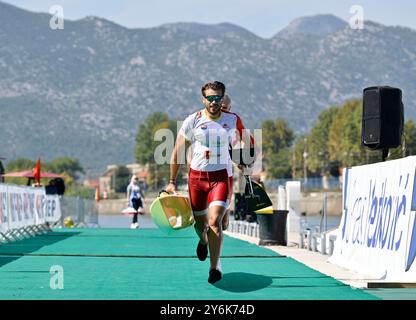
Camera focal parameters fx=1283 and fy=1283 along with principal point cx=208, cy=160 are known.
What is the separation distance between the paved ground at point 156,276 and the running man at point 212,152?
611mm

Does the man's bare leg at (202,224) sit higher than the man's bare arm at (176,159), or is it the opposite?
the man's bare arm at (176,159)

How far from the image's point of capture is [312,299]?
12086mm

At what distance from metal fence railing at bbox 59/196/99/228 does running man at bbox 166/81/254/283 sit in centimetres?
2895

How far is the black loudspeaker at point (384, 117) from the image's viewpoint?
18.9 meters

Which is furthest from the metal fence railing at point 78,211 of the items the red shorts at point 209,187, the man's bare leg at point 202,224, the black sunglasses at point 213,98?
the black sunglasses at point 213,98

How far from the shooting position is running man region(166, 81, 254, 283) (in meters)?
13.9

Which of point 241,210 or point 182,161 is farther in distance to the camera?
point 241,210

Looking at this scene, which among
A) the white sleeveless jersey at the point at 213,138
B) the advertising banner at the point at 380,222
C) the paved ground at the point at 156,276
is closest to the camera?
the paved ground at the point at 156,276

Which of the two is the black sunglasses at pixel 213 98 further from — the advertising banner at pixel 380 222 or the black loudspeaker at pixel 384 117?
the black loudspeaker at pixel 384 117

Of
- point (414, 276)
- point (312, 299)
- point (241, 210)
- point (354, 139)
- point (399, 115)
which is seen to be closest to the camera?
point (312, 299)
